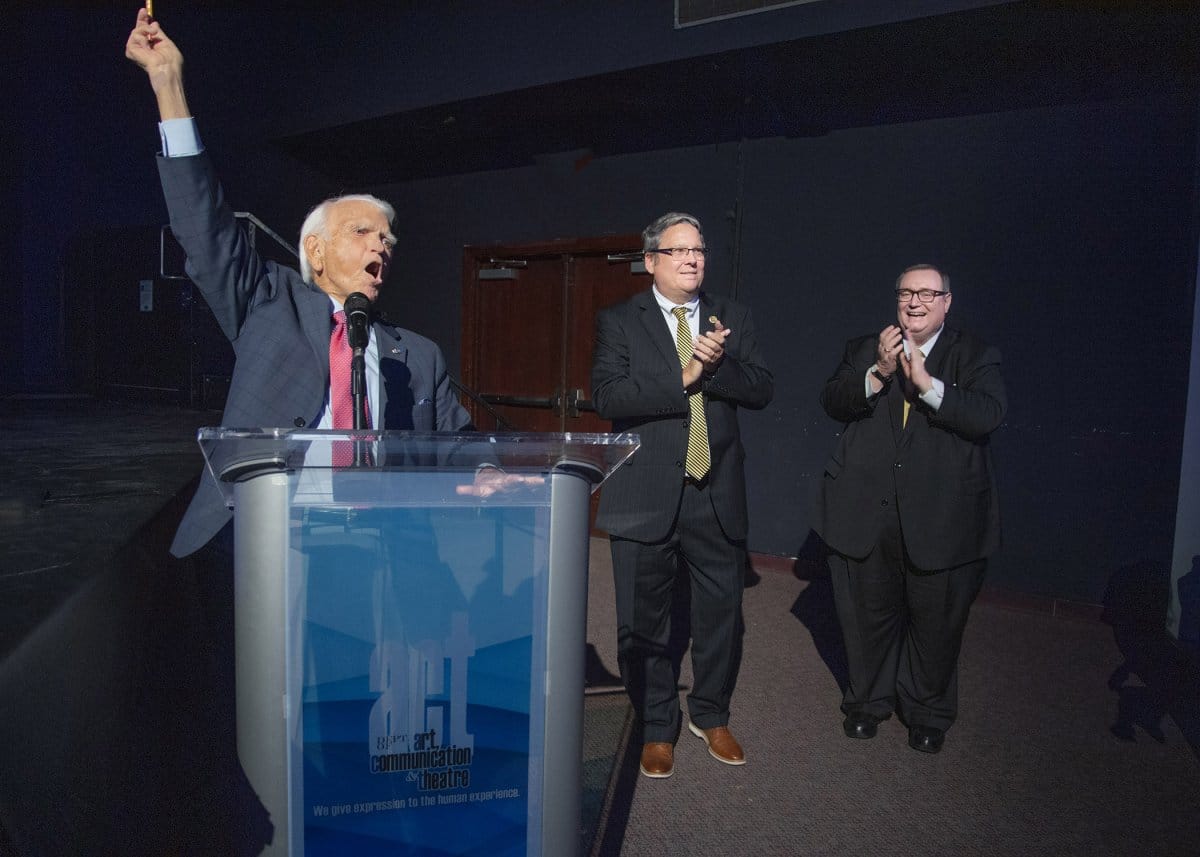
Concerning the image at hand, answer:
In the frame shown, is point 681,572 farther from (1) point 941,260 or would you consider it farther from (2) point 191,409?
(2) point 191,409

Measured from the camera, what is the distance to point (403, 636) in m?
0.97

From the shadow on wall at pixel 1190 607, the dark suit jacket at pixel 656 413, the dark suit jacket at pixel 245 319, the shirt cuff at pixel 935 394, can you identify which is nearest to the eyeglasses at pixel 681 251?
the dark suit jacket at pixel 656 413

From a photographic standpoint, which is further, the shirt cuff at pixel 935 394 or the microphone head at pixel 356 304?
the shirt cuff at pixel 935 394

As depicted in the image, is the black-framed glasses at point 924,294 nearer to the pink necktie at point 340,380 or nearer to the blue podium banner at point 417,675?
the pink necktie at point 340,380

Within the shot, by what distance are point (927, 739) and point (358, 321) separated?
2295 millimetres

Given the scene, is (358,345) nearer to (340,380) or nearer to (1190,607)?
(340,380)

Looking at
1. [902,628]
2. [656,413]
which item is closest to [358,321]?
[656,413]

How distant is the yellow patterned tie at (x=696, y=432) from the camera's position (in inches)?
91.8

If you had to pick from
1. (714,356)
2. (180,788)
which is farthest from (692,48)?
(180,788)

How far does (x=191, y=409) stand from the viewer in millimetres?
4793

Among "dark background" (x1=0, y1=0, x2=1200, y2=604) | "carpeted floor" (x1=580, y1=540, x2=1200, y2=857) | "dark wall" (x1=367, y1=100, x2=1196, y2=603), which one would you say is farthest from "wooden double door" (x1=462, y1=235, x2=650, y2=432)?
"carpeted floor" (x1=580, y1=540, x2=1200, y2=857)

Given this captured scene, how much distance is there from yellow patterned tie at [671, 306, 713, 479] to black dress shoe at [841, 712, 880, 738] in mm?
1107

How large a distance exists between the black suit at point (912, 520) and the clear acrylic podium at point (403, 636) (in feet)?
5.79

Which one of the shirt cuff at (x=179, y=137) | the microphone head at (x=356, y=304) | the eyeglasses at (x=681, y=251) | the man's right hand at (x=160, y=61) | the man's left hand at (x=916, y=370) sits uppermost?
the man's right hand at (x=160, y=61)
